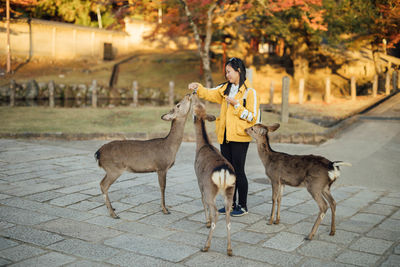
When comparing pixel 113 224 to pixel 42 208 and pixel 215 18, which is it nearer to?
pixel 42 208

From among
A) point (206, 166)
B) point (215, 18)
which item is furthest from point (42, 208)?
point (215, 18)

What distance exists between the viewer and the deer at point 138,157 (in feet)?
17.9

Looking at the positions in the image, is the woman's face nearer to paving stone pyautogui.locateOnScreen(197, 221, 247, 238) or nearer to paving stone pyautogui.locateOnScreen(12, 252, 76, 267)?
paving stone pyautogui.locateOnScreen(197, 221, 247, 238)

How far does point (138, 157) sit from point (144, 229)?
38.9 inches

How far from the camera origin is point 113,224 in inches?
201

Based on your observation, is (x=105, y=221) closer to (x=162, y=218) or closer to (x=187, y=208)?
(x=162, y=218)

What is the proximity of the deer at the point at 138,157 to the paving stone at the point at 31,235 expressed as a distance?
0.92 m

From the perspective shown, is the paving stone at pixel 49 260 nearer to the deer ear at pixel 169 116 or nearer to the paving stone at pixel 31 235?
the paving stone at pixel 31 235

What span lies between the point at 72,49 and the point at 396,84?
75.8 feet

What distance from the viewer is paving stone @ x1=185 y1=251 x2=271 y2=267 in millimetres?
3951

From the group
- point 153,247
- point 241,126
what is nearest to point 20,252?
point 153,247

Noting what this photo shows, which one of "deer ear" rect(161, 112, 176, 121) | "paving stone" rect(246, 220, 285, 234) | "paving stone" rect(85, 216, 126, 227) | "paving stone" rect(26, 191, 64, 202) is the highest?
"deer ear" rect(161, 112, 176, 121)

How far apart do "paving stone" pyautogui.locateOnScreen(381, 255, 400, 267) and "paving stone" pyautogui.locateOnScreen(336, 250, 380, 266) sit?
89 millimetres

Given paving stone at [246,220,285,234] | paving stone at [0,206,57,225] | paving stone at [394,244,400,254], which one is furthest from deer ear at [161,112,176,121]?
paving stone at [394,244,400,254]
